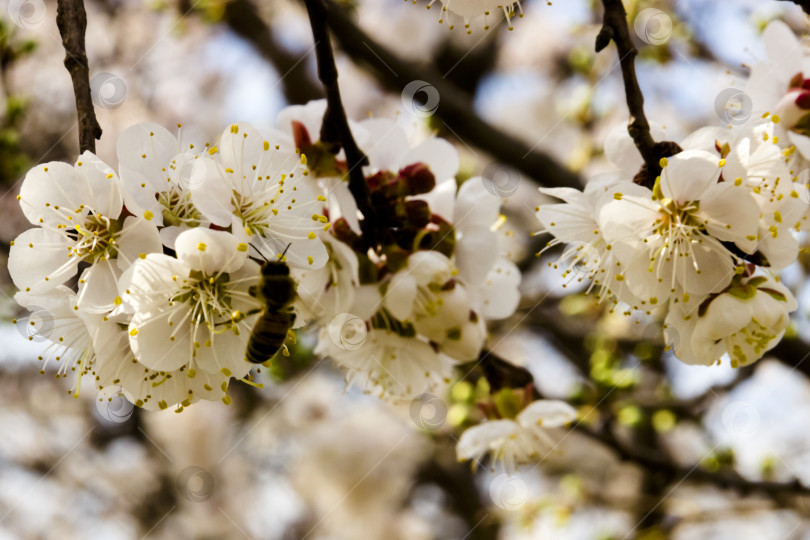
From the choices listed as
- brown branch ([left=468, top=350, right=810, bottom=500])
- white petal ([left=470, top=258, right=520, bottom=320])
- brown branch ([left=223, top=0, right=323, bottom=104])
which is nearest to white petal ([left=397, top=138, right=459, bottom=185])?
white petal ([left=470, top=258, right=520, bottom=320])

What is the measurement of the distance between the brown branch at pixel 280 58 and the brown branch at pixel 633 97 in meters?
2.49

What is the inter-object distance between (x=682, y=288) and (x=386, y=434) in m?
4.20

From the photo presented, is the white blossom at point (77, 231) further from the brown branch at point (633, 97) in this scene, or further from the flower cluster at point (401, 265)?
the brown branch at point (633, 97)

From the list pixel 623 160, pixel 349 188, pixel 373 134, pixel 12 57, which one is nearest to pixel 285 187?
pixel 349 188

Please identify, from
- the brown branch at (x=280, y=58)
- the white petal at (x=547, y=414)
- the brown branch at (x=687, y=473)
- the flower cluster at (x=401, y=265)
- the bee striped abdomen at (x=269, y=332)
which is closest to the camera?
the bee striped abdomen at (x=269, y=332)

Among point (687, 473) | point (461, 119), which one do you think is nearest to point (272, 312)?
point (461, 119)

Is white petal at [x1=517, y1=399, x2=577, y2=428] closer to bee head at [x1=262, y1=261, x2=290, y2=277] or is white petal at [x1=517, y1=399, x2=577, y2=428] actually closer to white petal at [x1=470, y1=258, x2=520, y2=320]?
white petal at [x1=470, y1=258, x2=520, y2=320]

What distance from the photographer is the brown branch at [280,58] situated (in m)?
3.50

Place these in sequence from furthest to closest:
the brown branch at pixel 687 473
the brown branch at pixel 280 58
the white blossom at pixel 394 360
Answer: the brown branch at pixel 280 58 → the brown branch at pixel 687 473 → the white blossom at pixel 394 360

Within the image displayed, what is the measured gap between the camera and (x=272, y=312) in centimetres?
94

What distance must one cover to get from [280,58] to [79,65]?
2776 mm

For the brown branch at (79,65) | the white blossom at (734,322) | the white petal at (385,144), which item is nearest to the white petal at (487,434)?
the white blossom at (734,322)

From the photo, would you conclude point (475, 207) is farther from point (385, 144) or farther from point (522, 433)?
point (522, 433)

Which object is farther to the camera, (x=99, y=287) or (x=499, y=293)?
(x=499, y=293)
